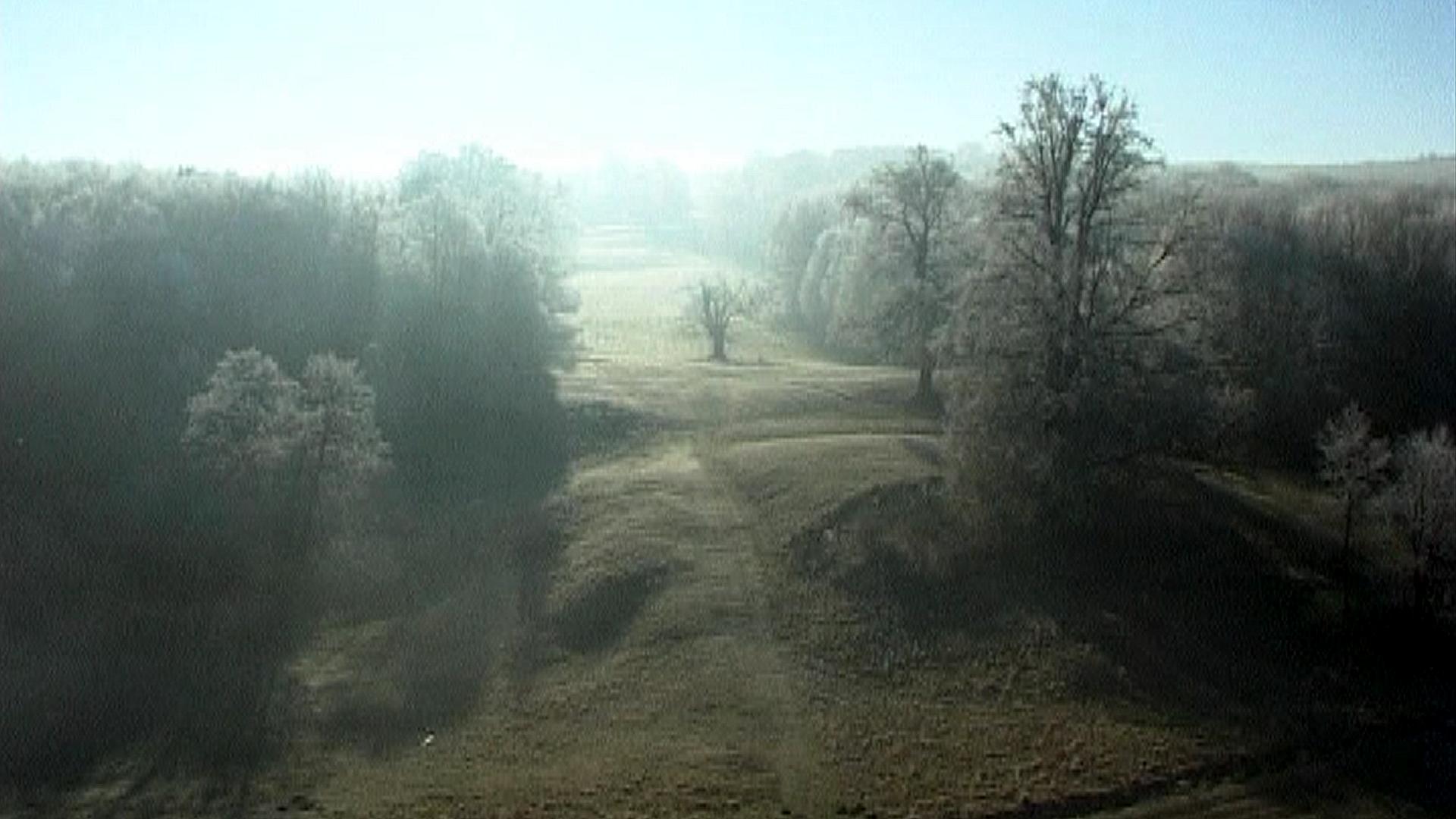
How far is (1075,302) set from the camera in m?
49.8

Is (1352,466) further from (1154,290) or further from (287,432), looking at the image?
(287,432)

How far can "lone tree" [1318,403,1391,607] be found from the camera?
48.2 m

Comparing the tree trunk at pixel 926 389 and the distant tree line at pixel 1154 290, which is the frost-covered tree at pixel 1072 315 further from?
the tree trunk at pixel 926 389

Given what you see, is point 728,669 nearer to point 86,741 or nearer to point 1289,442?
point 86,741

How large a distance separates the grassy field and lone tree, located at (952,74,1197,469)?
195 inches

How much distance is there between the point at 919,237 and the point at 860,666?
30339 millimetres

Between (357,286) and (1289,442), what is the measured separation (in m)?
52.7

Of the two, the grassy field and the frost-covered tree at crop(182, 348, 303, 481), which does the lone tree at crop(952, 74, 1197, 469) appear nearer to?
the grassy field

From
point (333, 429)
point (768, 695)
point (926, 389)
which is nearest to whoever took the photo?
point (768, 695)

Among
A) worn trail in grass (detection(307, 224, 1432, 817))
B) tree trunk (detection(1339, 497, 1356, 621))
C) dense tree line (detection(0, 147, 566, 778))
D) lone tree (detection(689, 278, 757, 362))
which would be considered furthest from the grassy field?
lone tree (detection(689, 278, 757, 362))

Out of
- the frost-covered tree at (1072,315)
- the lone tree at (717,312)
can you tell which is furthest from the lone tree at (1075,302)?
the lone tree at (717,312)

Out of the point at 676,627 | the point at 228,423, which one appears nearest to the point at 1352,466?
the point at 676,627

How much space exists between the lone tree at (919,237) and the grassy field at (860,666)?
6595mm

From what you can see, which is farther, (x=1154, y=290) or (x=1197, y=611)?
(x=1154, y=290)
